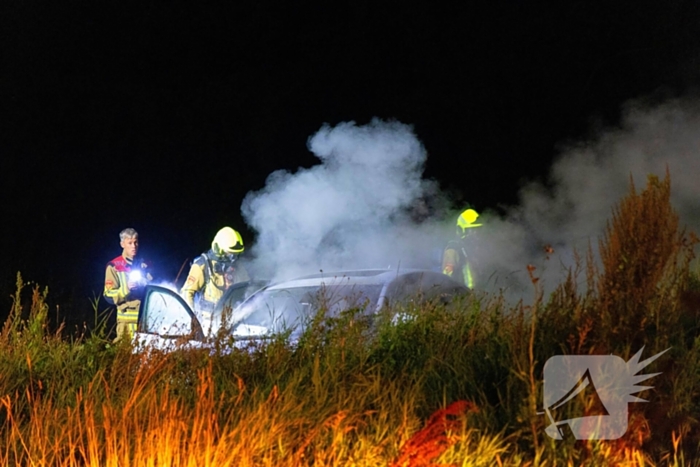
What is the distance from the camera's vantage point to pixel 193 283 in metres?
7.97

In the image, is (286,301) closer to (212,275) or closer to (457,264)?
(212,275)

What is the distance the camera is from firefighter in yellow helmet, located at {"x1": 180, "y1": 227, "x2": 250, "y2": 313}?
798 cm

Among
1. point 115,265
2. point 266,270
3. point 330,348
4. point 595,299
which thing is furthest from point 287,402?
point 266,270

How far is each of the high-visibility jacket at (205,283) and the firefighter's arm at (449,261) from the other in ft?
9.69

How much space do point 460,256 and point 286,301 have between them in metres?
3.21

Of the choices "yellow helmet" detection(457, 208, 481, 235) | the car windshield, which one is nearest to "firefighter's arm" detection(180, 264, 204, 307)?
the car windshield

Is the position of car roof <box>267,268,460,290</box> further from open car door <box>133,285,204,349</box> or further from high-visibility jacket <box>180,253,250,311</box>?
open car door <box>133,285,204,349</box>

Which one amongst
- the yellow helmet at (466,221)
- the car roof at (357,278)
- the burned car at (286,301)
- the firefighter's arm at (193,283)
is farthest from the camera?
the yellow helmet at (466,221)

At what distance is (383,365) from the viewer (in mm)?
4836

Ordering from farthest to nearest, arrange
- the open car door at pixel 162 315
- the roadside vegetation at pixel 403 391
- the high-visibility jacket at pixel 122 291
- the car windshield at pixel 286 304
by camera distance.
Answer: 1. the high-visibility jacket at pixel 122 291
2. the car windshield at pixel 286 304
3. the open car door at pixel 162 315
4. the roadside vegetation at pixel 403 391

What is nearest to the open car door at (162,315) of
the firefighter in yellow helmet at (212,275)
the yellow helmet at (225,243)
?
the firefighter in yellow helmet at (212,275)

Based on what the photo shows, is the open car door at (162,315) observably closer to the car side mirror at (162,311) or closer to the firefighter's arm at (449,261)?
the car side mirror at (162,311)

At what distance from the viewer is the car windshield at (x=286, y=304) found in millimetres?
6445

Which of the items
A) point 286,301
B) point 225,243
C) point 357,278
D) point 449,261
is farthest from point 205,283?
point 449,261
